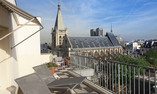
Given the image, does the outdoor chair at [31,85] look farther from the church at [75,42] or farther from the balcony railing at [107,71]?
the church at [75,42]

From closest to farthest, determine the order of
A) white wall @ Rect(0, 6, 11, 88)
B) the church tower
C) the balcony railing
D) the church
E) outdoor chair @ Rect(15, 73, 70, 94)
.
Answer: outdoor chair @ Rect(15, 73, 70, 94), the balcony railing, white wall @ Rect(0, 6, 11, 88), the church, the church tower

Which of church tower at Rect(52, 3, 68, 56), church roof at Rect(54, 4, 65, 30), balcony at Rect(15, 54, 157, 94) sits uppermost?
church roof at Rect(54, 4, 65, 30)

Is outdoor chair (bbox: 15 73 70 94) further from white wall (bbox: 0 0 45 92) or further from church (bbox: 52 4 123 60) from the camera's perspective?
church (bbox: 52 4 123 60)

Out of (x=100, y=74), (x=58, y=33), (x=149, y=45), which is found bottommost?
Answer: (x=100, y=74)

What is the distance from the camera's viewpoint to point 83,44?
53.8 meters

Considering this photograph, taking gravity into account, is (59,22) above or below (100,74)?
above

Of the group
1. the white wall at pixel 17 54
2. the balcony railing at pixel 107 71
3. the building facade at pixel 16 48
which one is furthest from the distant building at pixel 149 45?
the building facade at pixel 16 48

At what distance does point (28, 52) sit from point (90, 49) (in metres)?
48.9

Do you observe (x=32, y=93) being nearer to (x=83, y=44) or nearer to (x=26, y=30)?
(x=26, y=30)

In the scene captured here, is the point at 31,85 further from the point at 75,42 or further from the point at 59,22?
the point at 59,22

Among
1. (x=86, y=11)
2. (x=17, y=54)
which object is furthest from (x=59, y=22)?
(x=17, y=54)

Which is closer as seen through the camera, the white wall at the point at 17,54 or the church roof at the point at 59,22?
the white wall at the point at 17,54

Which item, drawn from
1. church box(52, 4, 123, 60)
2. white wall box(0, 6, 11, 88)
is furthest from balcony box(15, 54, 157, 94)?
church box(52, 4, 123, 60)

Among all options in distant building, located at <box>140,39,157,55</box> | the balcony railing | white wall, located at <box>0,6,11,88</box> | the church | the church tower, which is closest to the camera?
the balcony railing
